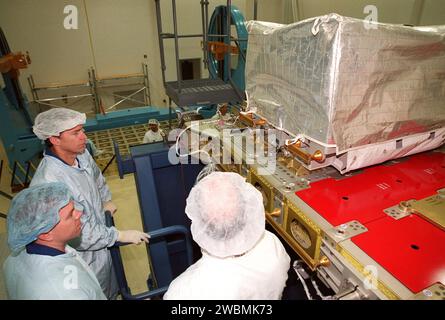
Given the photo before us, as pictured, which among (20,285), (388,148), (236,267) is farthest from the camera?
(388,148)

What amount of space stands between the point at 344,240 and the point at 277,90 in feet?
3.03

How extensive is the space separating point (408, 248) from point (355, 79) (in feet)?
2.44

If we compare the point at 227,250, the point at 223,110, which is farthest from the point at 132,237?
the point at 223,110

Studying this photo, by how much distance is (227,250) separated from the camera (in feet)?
3.32

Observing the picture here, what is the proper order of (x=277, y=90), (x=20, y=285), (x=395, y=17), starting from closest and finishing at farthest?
(x=20, y=285), (x=277, y=90), (x=395, y=17)

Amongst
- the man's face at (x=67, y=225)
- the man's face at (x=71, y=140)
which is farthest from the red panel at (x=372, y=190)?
the man's face at (x=71, y=140)

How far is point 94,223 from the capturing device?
171cm

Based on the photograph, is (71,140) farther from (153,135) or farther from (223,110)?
(153,135)

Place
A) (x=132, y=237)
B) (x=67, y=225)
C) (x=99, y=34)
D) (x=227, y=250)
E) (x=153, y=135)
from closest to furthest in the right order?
(x=227, y=250), (x=67, y=225), (x=132, y=237), (x=153, y=135), (x=99, y=34)

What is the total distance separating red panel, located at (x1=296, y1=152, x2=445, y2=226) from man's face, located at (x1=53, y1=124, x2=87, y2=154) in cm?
156

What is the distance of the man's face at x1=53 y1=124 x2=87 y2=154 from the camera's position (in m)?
1.88

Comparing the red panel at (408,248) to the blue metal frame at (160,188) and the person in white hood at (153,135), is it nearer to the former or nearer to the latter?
the blue metal frame at (160,188)
